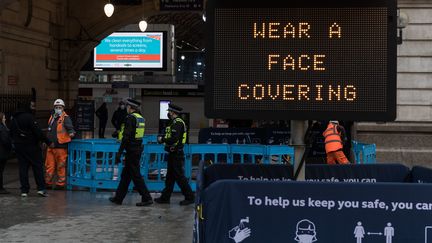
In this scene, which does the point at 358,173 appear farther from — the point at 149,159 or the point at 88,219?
the point at 149,159

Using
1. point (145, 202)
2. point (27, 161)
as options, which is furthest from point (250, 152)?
point (27, 161)

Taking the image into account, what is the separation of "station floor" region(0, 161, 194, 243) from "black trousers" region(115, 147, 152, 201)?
9.2 inches

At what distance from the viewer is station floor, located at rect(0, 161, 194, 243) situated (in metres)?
8.02

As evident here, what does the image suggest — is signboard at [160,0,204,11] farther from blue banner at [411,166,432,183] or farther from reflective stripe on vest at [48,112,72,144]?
blue banner at [411,166,432,183]

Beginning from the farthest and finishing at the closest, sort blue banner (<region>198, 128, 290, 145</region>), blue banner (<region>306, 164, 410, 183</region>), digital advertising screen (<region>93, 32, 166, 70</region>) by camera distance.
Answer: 1. digital advertising screen (<region>93, 32, 166, 70</region>)
2. blue banner (<region>198, 128, 290, 145</region>)
3. blue banner (<region>306, 164, 410, 183</region>)

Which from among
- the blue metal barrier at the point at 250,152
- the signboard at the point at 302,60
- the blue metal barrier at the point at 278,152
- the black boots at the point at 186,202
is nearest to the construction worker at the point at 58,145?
the black boots at the point at 186,202

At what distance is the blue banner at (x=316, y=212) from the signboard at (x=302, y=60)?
629mm

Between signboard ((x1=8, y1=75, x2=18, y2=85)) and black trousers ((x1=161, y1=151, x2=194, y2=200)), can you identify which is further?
signboard ((x1=8, y1=75, x2=18, y2=85))

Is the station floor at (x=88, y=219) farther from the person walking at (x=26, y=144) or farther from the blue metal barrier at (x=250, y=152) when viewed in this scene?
the blue metal barrier at (x=250, y=152)

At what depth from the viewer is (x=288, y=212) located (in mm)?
5293

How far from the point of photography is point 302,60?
16.9 feet

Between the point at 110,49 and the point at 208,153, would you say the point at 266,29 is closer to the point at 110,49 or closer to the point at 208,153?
the point at 208,153

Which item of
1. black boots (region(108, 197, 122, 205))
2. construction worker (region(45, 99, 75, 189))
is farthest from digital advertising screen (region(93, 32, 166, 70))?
black boots (region(108, 197, 122, 205))

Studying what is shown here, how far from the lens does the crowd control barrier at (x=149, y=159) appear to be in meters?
12.2
